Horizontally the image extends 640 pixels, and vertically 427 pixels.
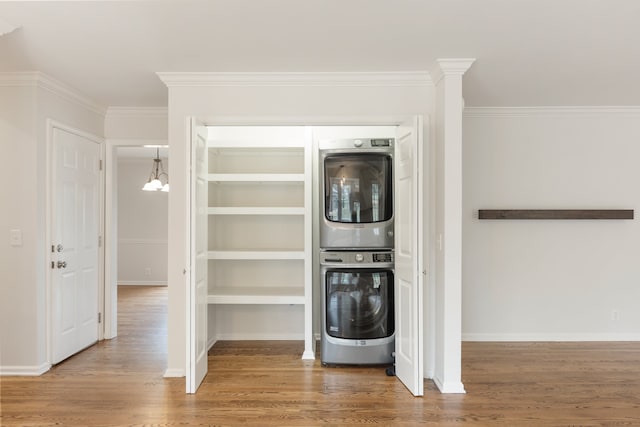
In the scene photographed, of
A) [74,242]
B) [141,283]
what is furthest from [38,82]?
[141,283]

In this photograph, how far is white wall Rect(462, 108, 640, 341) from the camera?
4051 millimetres

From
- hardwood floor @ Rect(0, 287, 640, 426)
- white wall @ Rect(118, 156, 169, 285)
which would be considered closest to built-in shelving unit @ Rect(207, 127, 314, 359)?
hardwood floor @ Rect(0, 287, 640, 426)

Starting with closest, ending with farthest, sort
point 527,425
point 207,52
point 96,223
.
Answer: point 527,425
point 207,52
point 96,223

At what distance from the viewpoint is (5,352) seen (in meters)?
3.15

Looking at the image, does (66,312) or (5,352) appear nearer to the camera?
(5,352)

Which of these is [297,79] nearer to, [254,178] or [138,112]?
[254,178]

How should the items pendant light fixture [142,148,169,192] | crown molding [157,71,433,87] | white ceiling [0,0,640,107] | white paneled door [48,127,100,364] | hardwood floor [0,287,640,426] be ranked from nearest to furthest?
white ceiling [0,0,640,107], hardwood floor [0,287,640,426], crown molding [157,71,433,87], white paneled door [48,127,100,364], pendant light fixture [142,148,169,192]

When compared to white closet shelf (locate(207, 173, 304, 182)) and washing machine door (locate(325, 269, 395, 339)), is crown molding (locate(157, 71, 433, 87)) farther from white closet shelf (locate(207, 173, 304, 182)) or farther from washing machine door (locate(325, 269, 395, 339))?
washing machine door (locate(325, 269, 395, 339))

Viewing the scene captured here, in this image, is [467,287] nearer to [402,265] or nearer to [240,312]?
[402,265]

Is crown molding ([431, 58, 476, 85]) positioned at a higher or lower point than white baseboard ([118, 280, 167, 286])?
higher

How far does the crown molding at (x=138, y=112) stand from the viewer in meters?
4.08

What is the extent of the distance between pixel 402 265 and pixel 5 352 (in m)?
3.12

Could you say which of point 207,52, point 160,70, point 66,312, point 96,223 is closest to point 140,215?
point 96,223

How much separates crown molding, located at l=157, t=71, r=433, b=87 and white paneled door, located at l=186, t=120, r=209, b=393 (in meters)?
0.39
